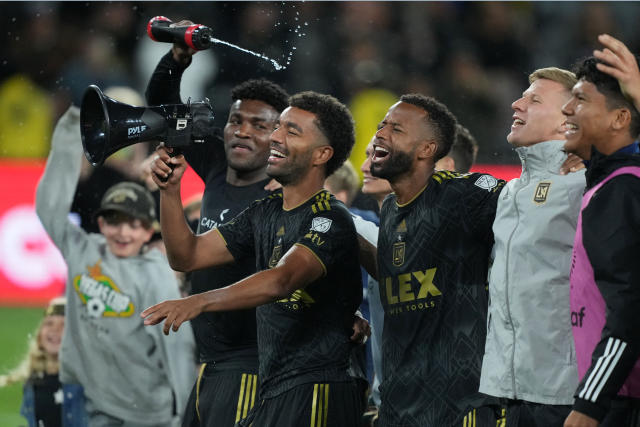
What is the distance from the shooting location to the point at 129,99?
8.06 meters

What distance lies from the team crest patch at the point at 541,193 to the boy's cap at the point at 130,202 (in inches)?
138

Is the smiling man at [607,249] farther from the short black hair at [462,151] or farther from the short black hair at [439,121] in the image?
the short black hair at [462,151]

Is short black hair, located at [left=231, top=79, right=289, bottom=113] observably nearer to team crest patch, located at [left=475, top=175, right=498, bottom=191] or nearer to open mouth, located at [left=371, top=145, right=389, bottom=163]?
open mouth, located at [left=371, top=145, right=389, bottom=163]

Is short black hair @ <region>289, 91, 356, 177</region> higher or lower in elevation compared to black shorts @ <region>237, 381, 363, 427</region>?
higher

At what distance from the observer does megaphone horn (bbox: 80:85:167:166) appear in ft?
12.4

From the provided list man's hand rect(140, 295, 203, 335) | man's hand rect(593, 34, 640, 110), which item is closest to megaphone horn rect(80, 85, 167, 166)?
man's hand rect(140, 295, 203, 335)

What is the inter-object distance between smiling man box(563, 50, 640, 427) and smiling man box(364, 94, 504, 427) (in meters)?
0.58

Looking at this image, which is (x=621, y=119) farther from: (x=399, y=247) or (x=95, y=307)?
(x=95, y=307)

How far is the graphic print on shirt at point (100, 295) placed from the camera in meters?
6.34

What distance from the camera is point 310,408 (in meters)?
3.79

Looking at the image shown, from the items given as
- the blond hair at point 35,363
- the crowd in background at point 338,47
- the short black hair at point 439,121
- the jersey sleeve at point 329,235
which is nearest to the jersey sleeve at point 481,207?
the short black hair at point 439,121

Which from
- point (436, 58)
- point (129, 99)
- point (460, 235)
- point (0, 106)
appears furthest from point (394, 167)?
point (0, 106)

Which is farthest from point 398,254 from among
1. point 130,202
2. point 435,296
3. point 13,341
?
point 13,341

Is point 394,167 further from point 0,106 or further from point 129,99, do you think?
point 0,106
